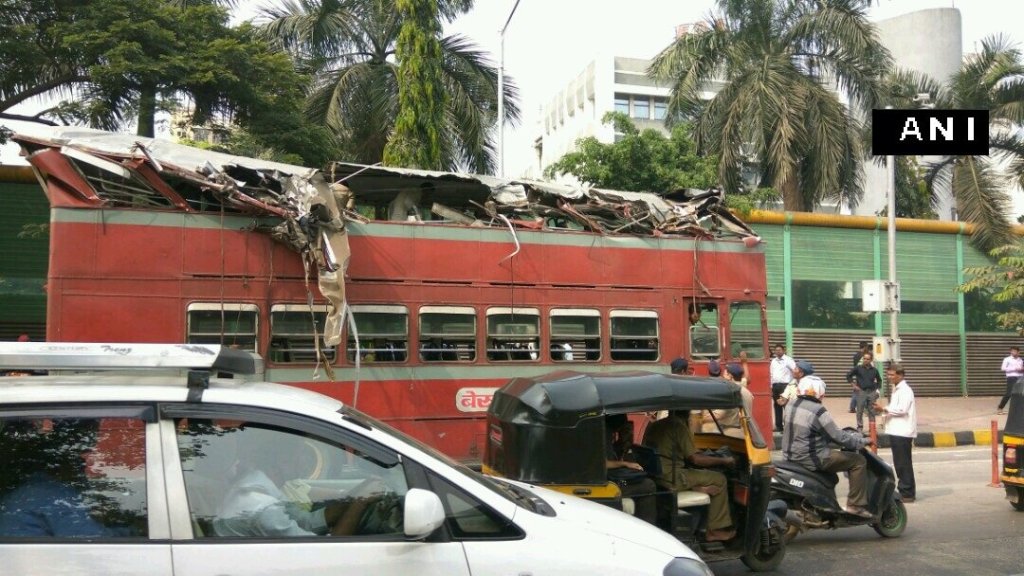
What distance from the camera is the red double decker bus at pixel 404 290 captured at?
8836 mm

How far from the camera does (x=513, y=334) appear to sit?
1061 cm

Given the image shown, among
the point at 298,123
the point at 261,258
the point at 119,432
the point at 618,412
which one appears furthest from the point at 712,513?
the point at 298,123

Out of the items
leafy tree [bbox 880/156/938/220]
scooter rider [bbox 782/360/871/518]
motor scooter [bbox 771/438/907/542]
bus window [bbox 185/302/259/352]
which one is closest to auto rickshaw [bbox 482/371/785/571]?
motor scooter [bbox 771/438/907/542]

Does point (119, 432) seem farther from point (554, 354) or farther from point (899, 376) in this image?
point (899, 376)

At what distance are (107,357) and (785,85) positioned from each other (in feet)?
71.9

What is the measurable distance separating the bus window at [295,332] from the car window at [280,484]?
619 centimetres

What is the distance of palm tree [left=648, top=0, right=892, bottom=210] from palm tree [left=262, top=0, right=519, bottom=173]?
556cm

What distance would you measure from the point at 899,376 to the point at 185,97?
13.5m

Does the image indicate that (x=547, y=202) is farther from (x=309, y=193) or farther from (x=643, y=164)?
(x=643, y=164)

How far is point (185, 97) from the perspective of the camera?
1667 centimetres

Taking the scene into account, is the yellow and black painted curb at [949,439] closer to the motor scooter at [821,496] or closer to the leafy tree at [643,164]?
the leafy tree at [643,164]

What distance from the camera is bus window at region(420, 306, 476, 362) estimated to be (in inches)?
402

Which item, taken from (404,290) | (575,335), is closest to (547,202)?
(575,335)

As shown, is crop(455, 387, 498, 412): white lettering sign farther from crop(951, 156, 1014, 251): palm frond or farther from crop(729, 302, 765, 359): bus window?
crop(951, 156, 1014, 251): palm frond
